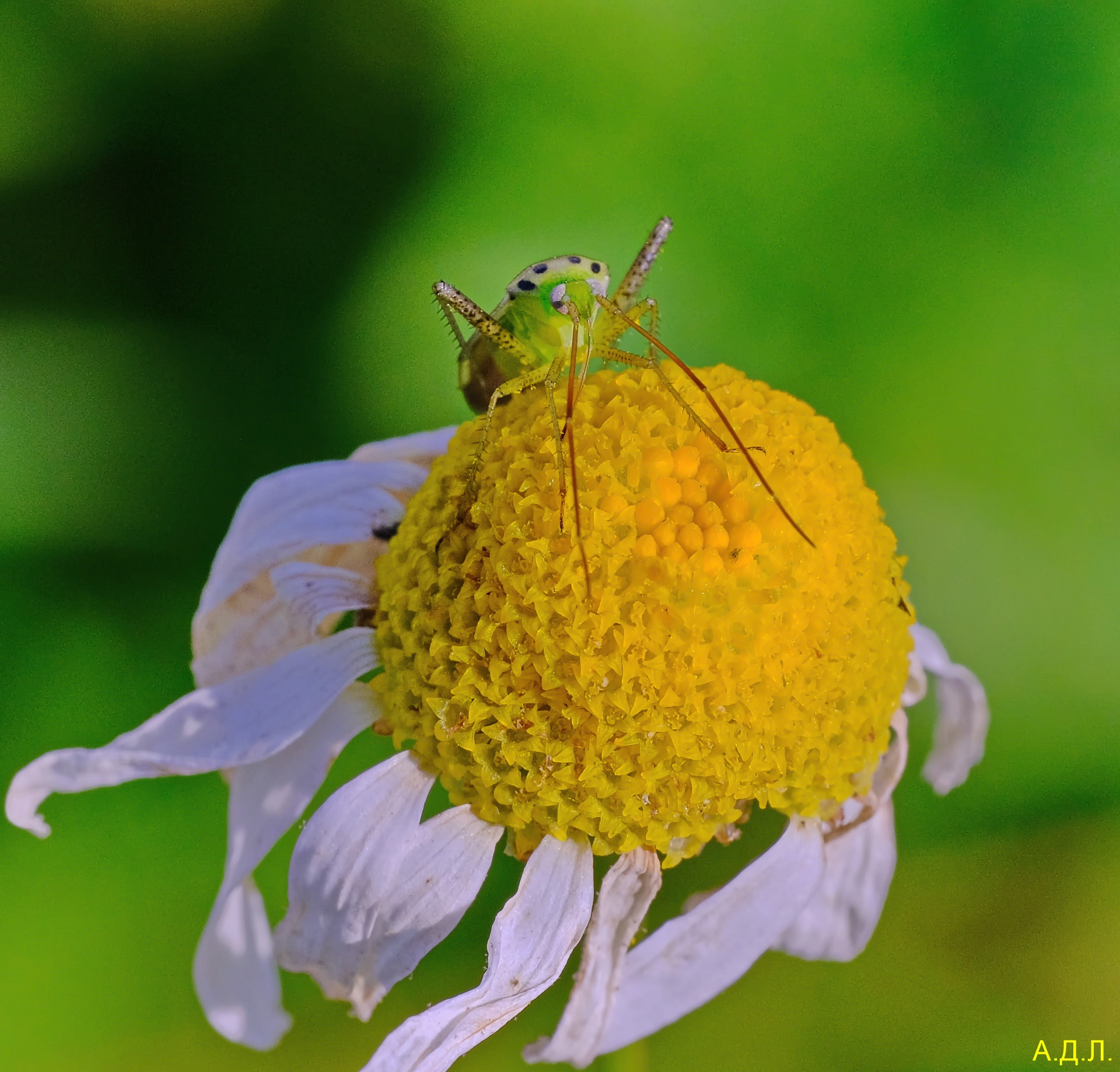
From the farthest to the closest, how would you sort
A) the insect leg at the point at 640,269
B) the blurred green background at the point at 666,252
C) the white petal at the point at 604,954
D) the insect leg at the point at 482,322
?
the blurred green background at the point at 666,252 → the insect leg at the point at 640,269 → the insect leg at the point at 482,322 → the white petal at the point at 604,954

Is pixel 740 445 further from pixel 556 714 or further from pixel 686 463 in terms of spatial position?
pixel 556 714

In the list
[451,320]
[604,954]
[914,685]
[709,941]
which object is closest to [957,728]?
[914,685]

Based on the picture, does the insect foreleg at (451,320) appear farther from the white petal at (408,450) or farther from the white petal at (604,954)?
the white petal at (604,954)

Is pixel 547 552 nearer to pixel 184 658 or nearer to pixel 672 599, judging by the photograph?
pixel 672 599

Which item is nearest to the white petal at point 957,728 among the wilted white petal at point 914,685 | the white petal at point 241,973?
the wilted white petal at point 914,685

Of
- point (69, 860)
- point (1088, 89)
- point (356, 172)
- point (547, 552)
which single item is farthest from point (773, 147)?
point (69, 860)
